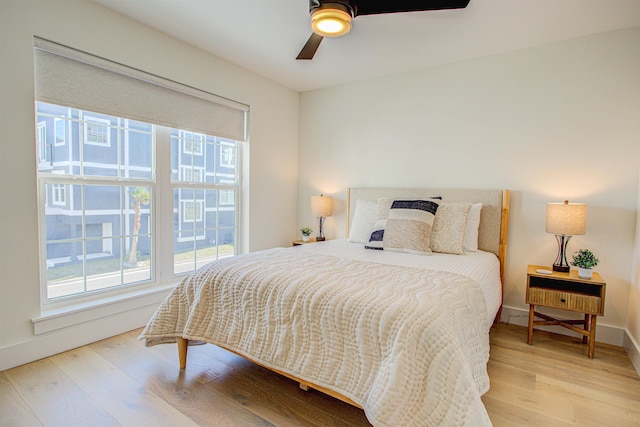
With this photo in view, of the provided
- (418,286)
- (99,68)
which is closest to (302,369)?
(418,286)

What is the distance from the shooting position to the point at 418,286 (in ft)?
5.54

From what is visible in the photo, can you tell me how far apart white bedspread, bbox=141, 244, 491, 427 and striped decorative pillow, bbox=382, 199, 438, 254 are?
0.62 metres

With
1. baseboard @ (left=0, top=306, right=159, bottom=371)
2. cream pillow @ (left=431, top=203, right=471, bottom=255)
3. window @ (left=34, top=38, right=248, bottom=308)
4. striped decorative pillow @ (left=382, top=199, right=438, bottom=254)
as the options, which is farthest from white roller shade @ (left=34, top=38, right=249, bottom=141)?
cream pillow @ (left=431, top=203, right=471, bottom=255)

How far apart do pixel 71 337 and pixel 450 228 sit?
10.1 ft

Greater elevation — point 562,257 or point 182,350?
point 562,257

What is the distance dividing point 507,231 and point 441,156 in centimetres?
96

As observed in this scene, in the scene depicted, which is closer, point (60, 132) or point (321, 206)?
point (60, 132)

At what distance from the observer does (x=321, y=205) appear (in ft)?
12.9

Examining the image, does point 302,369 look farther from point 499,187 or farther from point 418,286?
point 499,187

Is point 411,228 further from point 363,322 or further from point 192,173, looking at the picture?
point 192,173

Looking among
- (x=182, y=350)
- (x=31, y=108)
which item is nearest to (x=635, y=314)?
(x=182, y=350)

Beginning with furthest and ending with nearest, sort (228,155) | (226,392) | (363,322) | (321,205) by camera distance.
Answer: (321,205) → (228,155) → (226,392) → (363,322)

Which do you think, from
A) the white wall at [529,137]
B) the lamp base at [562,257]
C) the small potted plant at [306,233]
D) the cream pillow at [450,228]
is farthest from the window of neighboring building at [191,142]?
the lamp base at [562,257]

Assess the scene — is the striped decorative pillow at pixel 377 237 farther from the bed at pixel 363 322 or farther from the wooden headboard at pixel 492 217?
the wooden headboard at pixel 492 217
